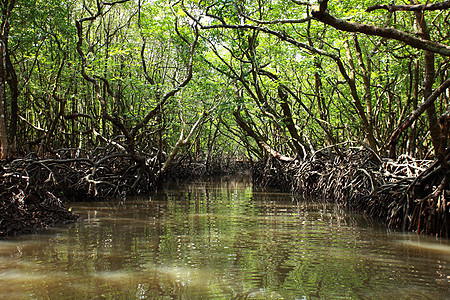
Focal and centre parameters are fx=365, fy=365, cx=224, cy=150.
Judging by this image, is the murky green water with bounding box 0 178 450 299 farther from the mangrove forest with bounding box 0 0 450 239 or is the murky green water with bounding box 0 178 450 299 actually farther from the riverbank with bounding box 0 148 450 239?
the mangrove forest with bounding box 0 0 450 239

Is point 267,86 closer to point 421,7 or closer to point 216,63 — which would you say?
point 216,63

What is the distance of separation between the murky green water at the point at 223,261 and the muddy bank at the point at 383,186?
32 cm

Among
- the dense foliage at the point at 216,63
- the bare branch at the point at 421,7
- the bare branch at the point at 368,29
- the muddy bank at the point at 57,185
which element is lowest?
the muddy bank at the point at 57,185

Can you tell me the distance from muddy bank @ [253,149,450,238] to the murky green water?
1.04 ft

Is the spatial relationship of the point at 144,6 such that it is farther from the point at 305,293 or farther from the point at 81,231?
the point at 305,293

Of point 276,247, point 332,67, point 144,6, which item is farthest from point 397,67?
point 144,6

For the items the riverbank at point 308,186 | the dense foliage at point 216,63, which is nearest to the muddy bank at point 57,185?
the riverbank at point 308,186

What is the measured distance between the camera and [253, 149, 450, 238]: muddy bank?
4434 millimetres

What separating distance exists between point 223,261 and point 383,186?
11.1ft

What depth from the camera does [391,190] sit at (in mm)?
5590

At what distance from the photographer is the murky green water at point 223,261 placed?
2605 mm

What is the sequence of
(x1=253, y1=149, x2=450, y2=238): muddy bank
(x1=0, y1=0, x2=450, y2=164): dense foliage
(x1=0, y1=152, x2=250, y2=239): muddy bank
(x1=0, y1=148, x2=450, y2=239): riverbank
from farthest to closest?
1. (x1=0, y1=0, x2=450, y2=164): dense foliage
2. (x1=0, y1=152, x2=250, y2=239): muddy bank
3. (x1=0, y1=148, x2=450, y2=239): riverbank
4. (x1=253, y1=149, x2=450, y2=238): muddy bank

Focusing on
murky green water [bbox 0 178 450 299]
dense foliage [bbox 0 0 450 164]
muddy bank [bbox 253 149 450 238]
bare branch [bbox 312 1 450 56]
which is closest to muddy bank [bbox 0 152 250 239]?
murky green water [bbox 0 178 450 299]

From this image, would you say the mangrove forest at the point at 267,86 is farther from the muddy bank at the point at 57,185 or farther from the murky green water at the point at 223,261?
the murky green water at the point at 223,261
